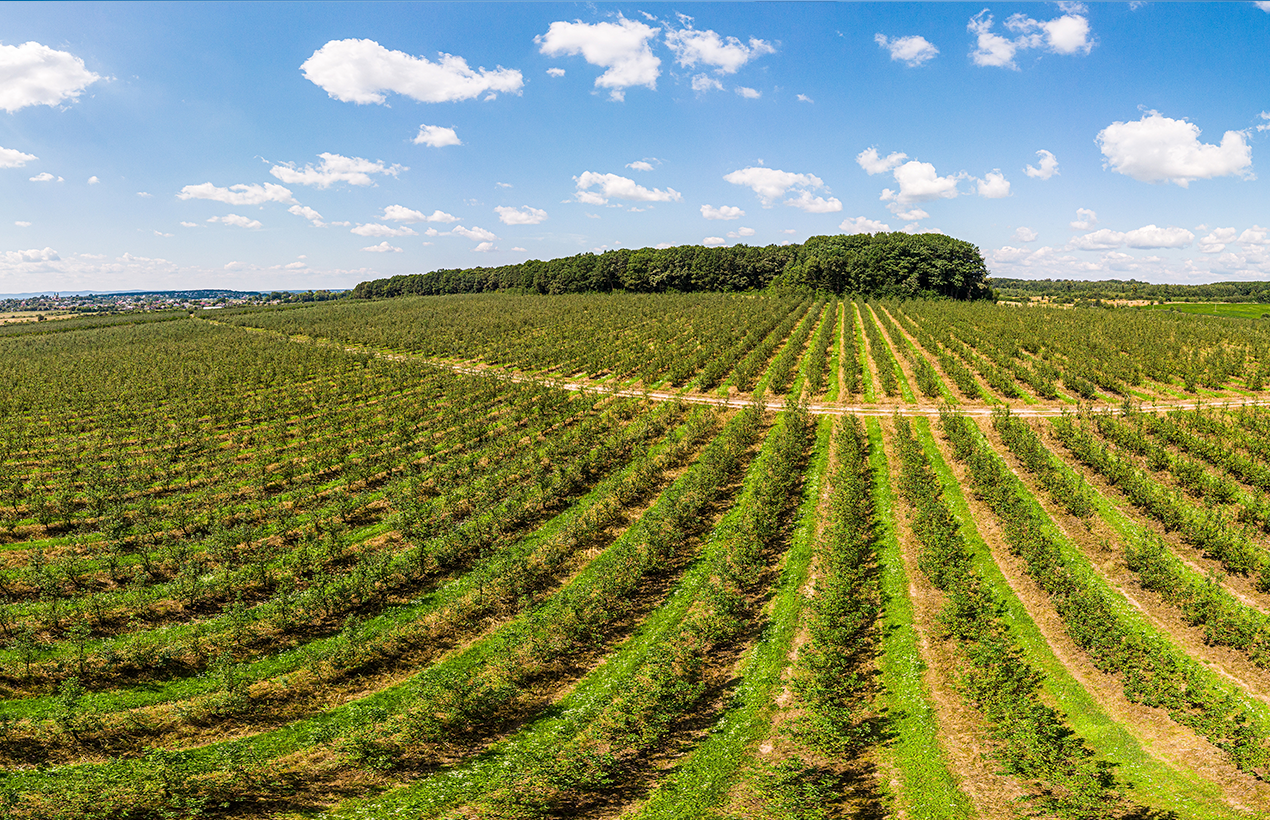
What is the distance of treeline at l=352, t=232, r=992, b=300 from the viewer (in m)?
112

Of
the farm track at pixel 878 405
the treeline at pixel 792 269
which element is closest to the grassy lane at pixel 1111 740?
the farm track at pixel 878 405

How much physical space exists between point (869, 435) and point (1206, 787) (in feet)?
74.6

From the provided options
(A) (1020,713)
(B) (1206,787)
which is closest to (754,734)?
(A) (1020,713)

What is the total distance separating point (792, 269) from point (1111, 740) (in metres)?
129

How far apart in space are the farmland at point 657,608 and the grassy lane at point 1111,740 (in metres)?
0.08

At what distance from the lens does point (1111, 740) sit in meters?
12.0

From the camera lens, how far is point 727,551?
20031mm

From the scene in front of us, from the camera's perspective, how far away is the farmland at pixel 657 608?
11273mm

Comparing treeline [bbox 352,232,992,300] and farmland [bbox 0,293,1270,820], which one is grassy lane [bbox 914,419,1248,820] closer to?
farmland [bbox 0,293,1270,820]

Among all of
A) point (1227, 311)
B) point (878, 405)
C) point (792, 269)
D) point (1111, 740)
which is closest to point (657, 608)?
point (1111, 740)

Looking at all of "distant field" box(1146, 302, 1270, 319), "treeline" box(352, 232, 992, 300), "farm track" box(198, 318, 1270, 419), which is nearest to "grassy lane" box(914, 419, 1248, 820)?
"farm track" box(198, 318, 1270, 419)

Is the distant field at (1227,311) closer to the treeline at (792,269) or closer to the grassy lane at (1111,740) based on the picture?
the treeline at (792,269)

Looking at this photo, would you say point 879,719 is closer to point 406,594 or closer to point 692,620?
point 692,620

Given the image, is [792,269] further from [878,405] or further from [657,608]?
[657,608]
